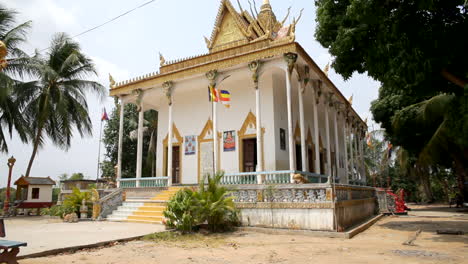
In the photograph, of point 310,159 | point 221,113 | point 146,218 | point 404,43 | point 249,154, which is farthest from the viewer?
point 310,159

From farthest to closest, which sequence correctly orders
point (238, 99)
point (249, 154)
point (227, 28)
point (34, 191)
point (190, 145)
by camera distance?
point (34, 191) < point (227, 28) < point (190, 145) < point (238, 99) < point (249, 154)

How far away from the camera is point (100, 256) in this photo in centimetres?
580

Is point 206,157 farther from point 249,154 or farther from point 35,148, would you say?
point 35,148

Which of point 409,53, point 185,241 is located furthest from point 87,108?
point 409,53

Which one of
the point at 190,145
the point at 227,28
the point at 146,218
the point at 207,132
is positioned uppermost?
the point at 227,28

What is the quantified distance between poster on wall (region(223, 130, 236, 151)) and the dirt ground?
6.23 m

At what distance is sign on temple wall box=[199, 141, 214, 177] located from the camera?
48.5ft

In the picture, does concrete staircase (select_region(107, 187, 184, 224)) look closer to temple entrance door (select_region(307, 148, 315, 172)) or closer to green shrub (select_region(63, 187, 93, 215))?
green shrub (select_region(63, 187, 93, 215))

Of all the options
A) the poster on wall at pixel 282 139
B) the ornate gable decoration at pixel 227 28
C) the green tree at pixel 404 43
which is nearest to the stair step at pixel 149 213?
the poster on wall at pixel 282 139

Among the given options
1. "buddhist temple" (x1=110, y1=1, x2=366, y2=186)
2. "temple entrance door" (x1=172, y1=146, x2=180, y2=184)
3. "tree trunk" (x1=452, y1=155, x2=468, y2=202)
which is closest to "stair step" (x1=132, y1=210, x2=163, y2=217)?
"buddhist temple" (x1=110, y1=1, x2=366, y2=186)

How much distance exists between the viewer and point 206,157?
15.0 metres

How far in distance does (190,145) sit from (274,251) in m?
9.83

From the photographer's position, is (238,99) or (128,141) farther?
(128,141)

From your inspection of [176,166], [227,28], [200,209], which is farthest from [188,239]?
[227,28]
